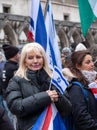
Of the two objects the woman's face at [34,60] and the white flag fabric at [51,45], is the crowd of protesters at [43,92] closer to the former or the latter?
the woman's face at [34,60]

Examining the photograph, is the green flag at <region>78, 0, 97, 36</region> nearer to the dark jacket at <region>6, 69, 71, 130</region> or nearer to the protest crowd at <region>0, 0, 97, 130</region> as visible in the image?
the protest crowd at <region>0, 0, 97, 130</region>

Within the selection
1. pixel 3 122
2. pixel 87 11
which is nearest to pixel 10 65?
pixel 87 11

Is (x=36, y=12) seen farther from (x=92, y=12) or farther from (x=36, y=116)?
(x=36, y=116)

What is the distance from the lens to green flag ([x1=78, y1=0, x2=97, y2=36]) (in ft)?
16.9

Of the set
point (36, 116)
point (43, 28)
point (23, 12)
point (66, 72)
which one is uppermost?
point (23, 12)

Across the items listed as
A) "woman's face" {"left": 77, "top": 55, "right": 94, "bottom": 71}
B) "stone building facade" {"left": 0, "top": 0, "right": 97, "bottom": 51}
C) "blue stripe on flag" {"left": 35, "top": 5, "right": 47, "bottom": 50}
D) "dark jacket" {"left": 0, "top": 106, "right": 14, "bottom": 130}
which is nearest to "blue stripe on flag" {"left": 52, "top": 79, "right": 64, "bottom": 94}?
"woman's face" {"left": 77, "top": 55, "right": 94, "bottom": 71}

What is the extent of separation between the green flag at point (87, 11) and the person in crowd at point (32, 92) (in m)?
1.79

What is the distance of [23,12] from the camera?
33438mm

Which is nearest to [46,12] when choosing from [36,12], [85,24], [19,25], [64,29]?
[36,12]

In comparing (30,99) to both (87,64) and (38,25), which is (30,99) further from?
(38,25)

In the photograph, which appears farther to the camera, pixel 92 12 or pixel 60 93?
pixel 92 12

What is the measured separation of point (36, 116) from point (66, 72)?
Result: 2.01 ft

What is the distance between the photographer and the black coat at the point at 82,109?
142 inches

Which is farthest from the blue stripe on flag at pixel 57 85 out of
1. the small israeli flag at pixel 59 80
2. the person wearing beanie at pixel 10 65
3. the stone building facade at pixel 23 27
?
the stone building facade at pixel 23 27
